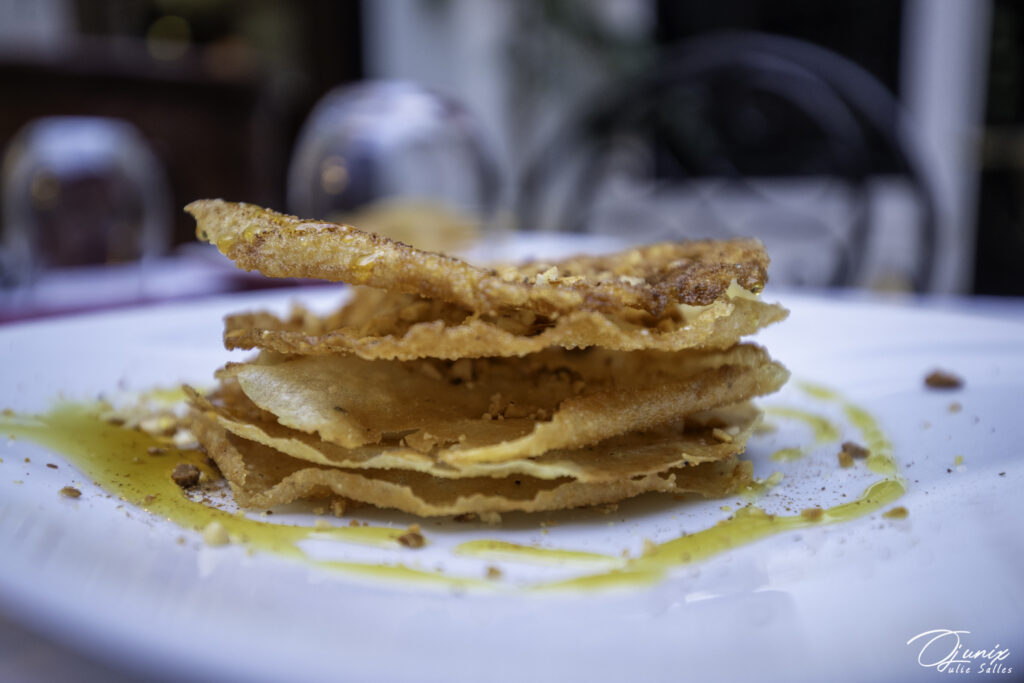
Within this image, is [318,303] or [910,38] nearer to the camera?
[318,303]

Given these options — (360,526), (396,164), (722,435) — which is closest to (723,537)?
(722,435)

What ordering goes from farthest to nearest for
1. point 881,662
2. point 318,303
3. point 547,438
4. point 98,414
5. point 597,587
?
point 318,303, point 98,414, point 547,438, point 597,587, point 881,662

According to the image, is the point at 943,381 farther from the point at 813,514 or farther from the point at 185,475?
the point at 185,475

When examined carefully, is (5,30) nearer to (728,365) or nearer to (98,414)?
(98,414)

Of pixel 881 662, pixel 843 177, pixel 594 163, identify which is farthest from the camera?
pixel 594 163

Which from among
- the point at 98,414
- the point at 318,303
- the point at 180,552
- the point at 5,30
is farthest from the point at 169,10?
the point at 180,552

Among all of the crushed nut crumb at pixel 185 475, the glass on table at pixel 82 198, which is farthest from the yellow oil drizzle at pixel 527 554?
the glass on table at pixel 82 198
